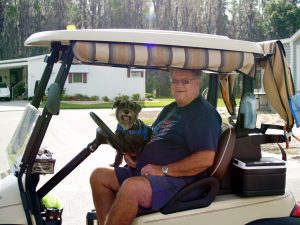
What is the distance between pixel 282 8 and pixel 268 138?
4480 cm

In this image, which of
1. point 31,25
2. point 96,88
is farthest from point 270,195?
point 31,25

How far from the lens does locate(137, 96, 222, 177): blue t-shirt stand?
2.85 metres

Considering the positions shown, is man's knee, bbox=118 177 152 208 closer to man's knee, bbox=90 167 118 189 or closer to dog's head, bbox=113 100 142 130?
man's knee, bbox=90 167 118 189

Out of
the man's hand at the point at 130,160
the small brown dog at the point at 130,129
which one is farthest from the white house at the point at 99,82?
the man's hand at the point at 130,160

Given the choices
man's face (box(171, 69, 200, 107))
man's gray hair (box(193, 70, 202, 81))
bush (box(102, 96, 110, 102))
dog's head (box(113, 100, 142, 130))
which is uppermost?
man's gray hair (box(193, 70, 202, 81))

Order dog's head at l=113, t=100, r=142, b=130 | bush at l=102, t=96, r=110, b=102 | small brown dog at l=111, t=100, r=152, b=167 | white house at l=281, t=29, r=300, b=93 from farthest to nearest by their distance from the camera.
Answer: bush at l=102, t=96, r=110, b=102 < white house at l=281, t=29, r=300, b=93 < dog's head at l=113, t=100, r=142, b=130 < small brown dog at l=111, t=100, r=152, b=167

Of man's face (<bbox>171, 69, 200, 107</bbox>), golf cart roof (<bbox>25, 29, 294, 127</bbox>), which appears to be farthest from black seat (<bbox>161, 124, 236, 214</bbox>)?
golf cart roof (<bbox>25, 29, 294, 127</bbox>)

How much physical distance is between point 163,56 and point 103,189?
104 centimetres

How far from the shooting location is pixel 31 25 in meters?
51.2

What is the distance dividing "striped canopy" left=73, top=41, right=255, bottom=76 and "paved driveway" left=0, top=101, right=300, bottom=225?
2.61m

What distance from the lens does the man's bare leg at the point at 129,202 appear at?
2.78m

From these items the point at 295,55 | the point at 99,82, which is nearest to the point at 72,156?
the point at 295,55

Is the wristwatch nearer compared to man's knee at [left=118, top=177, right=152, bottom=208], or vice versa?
man's knee at [left=118, top=177, right=152, bottom=208]

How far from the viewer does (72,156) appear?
9250mm
